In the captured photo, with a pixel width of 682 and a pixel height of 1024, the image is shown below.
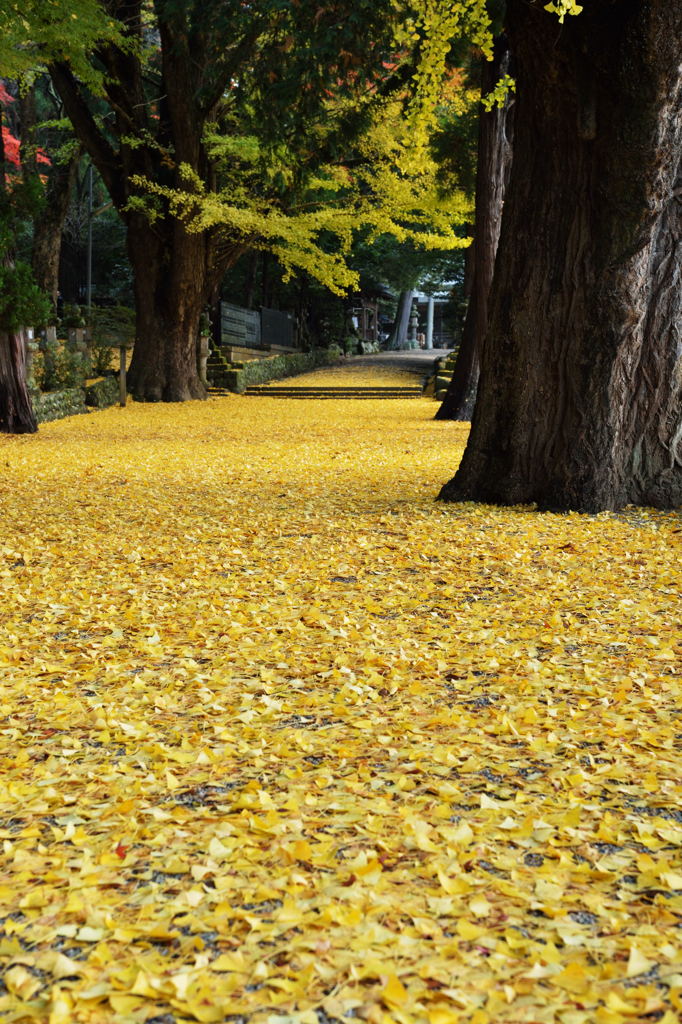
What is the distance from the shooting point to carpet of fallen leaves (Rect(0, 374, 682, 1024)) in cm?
184

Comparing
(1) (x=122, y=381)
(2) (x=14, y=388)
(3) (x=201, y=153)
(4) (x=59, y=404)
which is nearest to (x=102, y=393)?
(1) (x=122, y=381)

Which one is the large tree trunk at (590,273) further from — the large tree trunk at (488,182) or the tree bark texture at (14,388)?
the tree bark texture at (14,388)

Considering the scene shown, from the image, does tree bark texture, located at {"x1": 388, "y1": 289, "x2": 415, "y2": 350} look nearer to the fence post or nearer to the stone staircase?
the stone staircase

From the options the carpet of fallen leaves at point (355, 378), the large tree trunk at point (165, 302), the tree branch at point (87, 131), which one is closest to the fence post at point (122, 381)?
the large tree trunk at point (165, 302)

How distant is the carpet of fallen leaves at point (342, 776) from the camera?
72.3 inches

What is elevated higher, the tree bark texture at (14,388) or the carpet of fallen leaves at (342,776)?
the tree bark texture at (14,388)

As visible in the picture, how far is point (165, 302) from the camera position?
18422mm

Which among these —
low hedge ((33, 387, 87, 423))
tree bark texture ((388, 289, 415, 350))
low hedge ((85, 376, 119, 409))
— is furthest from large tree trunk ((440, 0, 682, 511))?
tree bark texture ((388, 289, 415, 350))

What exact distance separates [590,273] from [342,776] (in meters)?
4.88

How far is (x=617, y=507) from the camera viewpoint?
6.84 m

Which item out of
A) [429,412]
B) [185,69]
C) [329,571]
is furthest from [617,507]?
[185,69]

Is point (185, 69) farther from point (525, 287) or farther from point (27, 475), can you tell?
point (525, 287)

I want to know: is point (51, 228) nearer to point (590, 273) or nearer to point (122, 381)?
point (122, 381)

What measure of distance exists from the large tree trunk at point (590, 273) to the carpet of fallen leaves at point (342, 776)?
863 mm
